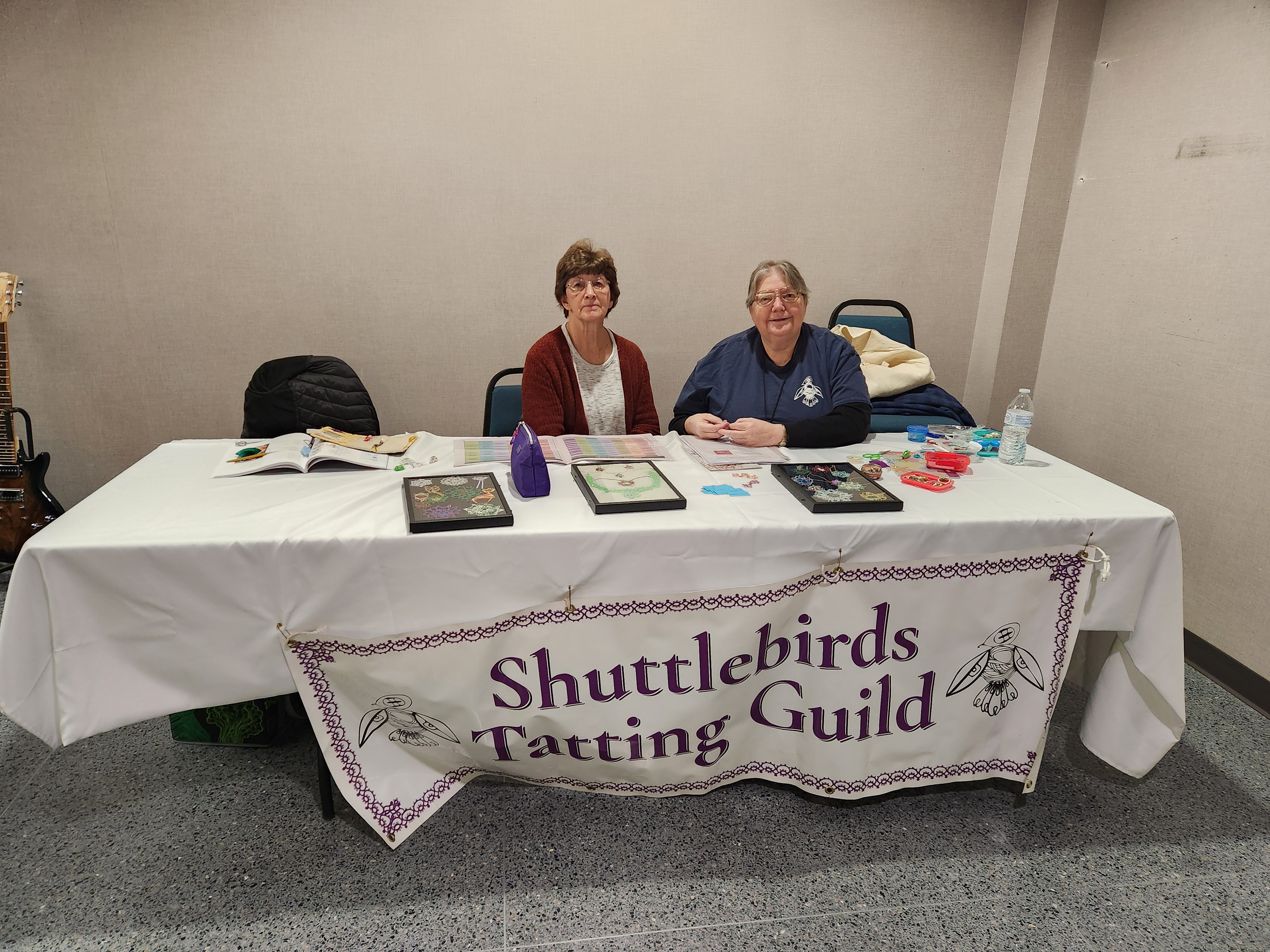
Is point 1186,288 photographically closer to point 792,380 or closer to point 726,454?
point 792,380

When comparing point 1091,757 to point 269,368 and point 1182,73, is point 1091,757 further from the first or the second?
point 269,368

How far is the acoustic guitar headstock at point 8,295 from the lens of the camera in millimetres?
2449

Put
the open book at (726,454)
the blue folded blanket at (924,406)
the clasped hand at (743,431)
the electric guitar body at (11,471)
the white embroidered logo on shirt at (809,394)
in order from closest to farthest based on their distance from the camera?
the open book at (726,454), the clasped hand at (743,431), the white embroidered logo on shirt at (809,394), the electric guitar body at (11,471), the blue folded blanket at (924,406)

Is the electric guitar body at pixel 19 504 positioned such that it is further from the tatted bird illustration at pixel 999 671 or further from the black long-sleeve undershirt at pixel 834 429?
the tatted bird illustration at pixel 999 671

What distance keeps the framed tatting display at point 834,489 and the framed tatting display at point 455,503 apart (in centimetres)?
62

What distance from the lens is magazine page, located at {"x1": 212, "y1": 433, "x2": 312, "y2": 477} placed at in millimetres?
1623

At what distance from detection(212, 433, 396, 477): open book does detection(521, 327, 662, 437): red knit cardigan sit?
1.77ft

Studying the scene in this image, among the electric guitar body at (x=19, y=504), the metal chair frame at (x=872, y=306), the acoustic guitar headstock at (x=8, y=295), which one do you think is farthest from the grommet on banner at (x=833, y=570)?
the acoustic guitar headstock at (x=8, y=295)

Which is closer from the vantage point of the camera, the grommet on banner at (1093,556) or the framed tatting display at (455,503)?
the framed tatting display at (455,503)

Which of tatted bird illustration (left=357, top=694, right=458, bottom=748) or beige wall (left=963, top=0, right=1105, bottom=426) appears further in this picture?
beige wall (left=963, top=0, right=1105, bottom=426)

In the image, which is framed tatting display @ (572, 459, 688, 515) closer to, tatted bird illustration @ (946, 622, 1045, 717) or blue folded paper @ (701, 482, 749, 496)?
blue folded paper @ (701, 482, 749, 496)

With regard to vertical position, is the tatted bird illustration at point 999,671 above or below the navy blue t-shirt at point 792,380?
below

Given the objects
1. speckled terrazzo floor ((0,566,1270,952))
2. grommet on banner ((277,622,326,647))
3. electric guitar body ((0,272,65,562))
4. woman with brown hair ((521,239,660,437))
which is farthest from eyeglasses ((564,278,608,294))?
electric guitar body ((0,272,65,562))

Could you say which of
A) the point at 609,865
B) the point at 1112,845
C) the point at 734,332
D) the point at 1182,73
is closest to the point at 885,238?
the point at 734,332
